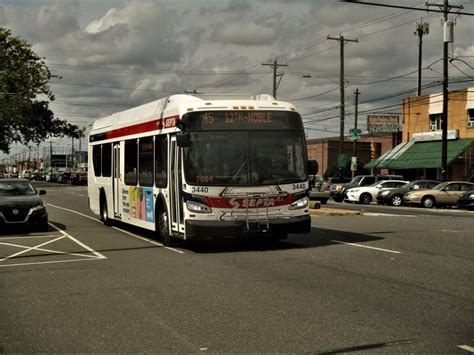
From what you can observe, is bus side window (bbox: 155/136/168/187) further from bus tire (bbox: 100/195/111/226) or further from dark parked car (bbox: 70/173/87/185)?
dark parked car (bbox: 70/173/87/185)

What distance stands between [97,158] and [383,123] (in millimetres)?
41291

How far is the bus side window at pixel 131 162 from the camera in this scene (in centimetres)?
1524

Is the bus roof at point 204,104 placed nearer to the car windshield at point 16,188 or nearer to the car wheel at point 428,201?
the car windshield at point 16,188

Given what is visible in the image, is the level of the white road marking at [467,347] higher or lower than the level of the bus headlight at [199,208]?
lower

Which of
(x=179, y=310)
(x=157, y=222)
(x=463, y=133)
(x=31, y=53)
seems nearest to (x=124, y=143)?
(x=157, y=222)

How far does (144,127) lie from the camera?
14570 millimetres

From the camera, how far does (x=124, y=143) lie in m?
16.2

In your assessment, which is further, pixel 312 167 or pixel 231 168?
pixel 312 167

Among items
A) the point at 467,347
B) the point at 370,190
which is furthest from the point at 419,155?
the point at 467,347

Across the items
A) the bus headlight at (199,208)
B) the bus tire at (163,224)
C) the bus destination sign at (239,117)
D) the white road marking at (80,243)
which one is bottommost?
the white road marking at (80,243)

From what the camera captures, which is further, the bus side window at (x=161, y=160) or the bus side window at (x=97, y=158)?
the bus side window at (x=97, y=158)

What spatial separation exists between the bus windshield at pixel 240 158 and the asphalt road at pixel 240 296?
1.42 meters

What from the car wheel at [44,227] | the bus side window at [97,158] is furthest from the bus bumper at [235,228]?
the bus side window at [97,158]

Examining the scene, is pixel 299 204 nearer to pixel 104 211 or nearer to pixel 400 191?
pixel 104 211
